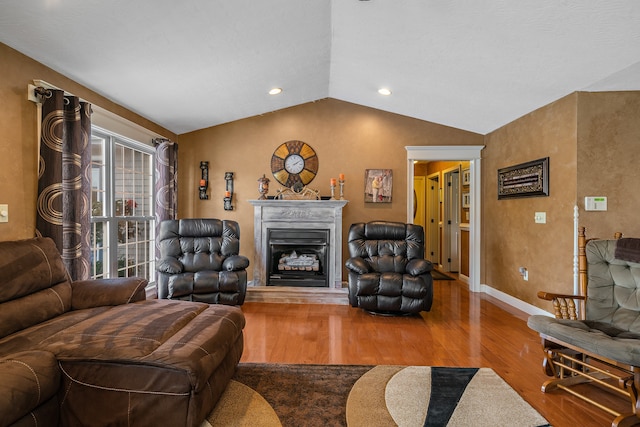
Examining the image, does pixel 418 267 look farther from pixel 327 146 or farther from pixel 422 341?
pixel 327 146

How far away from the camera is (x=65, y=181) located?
2.82m

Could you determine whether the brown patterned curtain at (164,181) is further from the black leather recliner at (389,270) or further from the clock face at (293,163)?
the black leather recliner at (389,270)

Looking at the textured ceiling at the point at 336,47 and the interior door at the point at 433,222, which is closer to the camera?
the textured ceiling at the point at 336,47

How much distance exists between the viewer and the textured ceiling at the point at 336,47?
2.34m

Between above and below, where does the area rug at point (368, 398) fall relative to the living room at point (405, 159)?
below

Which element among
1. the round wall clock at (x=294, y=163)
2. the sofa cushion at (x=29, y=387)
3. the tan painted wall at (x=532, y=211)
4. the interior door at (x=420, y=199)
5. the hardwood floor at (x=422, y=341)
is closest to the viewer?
the sofa cushion at (x=29, y=387)

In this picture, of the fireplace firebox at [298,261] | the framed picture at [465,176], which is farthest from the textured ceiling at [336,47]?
the fireplace firebox at [298,261]

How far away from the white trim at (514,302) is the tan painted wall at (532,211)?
0.06 meters

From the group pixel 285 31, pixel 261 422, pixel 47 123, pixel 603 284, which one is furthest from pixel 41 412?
pixel 603 284

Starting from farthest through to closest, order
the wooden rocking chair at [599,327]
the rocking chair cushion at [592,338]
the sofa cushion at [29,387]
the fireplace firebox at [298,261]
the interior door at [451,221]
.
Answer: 1. the interior door at [451,221]
2. the fireplace firebox at [298,261]
3. the wooden rocking chair at [599,327]
4. the rocking chair cushion at [592,338]
5. the sofa cushion at [29,387]

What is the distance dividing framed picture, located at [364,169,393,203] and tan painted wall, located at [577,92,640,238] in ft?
7.77

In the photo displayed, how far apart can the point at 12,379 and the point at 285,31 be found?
3.04 m

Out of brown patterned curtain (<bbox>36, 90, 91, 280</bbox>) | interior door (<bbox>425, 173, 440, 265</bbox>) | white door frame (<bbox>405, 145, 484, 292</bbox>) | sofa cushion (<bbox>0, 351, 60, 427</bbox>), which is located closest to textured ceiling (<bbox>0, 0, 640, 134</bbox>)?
brown patterned curtain (<bbox>36, 90, 91, 280</bbox>)

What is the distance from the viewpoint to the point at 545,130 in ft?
12.0
